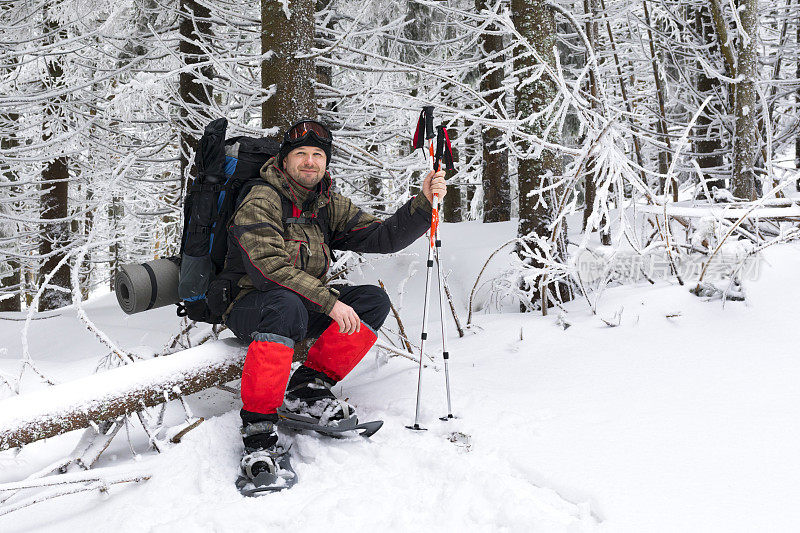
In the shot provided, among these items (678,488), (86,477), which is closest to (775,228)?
(678,488)

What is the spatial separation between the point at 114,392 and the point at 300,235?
1.33 metres

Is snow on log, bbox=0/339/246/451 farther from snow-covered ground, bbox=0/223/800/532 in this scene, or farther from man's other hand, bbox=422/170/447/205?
man's other hand, bbox=422/170/447/205

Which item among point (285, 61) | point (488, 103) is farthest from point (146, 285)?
point (488, 103)

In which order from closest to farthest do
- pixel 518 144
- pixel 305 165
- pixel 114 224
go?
1. pixel 305 165
2. pixel 518 144
3. pixel 114 224

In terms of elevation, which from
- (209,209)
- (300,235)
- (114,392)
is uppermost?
(209,209)

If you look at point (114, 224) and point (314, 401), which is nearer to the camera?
point (314, 401)

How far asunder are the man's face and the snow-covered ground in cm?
147

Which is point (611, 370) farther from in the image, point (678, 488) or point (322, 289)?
point (322, 289)

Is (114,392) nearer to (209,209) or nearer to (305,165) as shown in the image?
(209,209)

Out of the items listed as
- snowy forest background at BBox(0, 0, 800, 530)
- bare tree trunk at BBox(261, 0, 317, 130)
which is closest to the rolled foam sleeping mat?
snowy forest background at BBox(0, 0, 800, 530)

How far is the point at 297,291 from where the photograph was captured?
306cm

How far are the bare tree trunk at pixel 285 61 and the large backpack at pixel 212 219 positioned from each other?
44.0 inches

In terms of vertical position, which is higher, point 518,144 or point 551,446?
point 518,144

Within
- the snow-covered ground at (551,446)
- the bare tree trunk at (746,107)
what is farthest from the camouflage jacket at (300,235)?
the bare tree trunk at (746,107)
